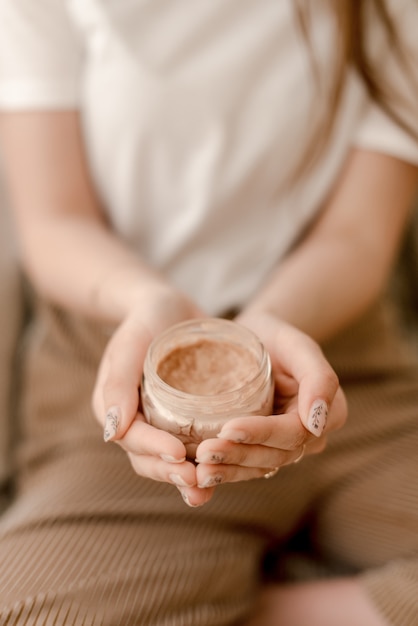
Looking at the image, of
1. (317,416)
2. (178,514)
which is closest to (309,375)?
(317,416)

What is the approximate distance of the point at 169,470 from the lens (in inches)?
21.9

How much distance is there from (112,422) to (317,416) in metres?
0.16

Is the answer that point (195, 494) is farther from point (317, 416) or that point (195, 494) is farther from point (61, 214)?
point (61, 214)

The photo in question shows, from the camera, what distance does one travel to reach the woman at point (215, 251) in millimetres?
716

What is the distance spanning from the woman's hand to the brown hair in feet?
1.05

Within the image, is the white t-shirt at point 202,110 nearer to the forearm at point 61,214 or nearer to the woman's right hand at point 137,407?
the forearm at point 61,214

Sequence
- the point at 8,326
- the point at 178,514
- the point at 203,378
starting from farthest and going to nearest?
the point at 8,326
the point at 178,514
the point at 203,378

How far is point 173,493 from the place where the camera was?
Answer: 0.76m

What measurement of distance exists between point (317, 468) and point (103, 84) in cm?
50

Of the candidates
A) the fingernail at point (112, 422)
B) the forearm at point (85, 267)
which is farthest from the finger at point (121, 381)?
the forearm at point (85, 267)

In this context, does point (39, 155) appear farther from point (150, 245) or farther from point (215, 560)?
point (215, 560)

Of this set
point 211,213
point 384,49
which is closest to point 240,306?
point 211,213

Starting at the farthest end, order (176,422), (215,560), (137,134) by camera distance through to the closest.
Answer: (137,134), (215,560), (176,422)

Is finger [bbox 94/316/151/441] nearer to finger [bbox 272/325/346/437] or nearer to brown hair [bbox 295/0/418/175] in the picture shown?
finger [bbox 272/325/346/437]
